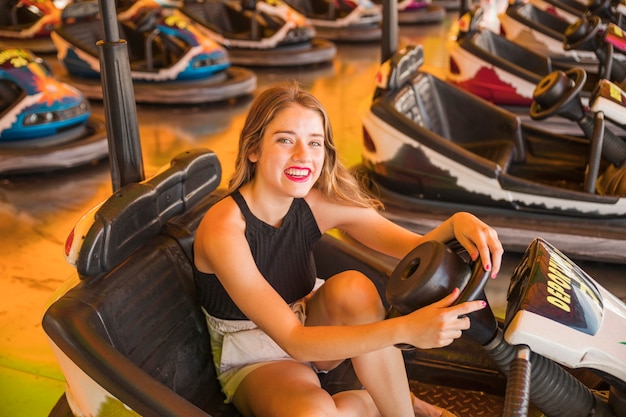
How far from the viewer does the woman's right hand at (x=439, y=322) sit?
96 cm

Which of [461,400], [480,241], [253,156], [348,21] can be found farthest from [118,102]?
[348,21]

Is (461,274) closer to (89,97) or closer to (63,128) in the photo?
(63,128)

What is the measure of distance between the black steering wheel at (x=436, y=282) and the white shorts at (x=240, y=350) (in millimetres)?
314

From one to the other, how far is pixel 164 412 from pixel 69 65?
372cm

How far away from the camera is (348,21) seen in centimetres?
631

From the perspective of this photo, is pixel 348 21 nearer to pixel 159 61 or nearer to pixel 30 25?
pixel 159 61

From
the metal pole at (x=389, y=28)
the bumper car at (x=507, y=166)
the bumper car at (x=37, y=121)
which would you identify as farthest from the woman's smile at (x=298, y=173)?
the bumper car at (x=37, y=121)

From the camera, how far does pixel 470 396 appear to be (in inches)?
58.4

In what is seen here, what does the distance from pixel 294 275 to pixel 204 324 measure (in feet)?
0.66

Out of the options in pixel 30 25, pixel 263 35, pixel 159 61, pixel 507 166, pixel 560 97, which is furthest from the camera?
pixel 30 25

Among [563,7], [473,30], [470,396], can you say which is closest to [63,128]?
[473,30]

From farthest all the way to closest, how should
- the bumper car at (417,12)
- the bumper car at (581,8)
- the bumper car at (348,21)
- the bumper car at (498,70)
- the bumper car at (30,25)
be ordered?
1. the bumper car at (417,12)
2. the bumper car at (348,21)
3. the bumper car at (30,25)
4. the bumper car at (581,8)
5. the bumper car at (498,70)

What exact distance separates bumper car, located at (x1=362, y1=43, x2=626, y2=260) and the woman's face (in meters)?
1.08

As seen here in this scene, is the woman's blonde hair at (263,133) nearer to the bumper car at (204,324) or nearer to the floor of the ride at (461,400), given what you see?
the bumper car at (204,324)
